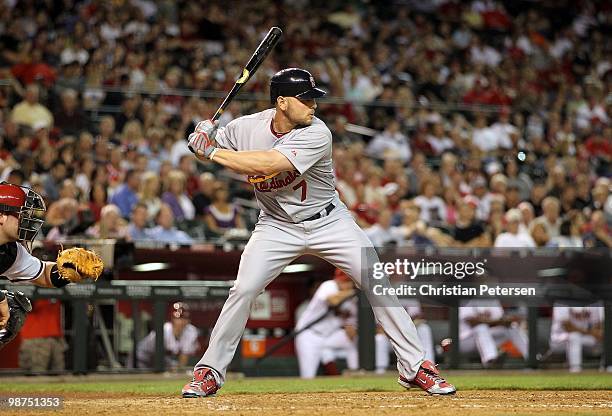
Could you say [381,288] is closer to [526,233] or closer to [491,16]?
[526,233]

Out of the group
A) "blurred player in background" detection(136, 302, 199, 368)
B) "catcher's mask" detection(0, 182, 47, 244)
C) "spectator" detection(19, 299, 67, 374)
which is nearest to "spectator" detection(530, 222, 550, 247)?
"blurred player in background" detection(136, 302, 199, 368)

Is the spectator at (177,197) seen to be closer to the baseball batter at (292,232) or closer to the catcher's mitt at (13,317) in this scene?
the baseball batter at (292,232)

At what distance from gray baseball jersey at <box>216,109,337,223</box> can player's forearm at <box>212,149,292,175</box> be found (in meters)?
0.09

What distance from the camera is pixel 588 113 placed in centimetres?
1853

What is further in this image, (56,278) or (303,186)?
(303,186)

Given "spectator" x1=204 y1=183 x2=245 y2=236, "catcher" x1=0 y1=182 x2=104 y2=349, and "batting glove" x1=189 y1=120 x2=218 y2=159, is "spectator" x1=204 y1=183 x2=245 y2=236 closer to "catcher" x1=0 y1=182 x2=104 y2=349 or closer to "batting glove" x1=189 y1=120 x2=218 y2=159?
"catcher" x1=0 y1=182 x2=104 y2=349

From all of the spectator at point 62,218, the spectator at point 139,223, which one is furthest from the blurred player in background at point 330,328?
the spectator at point 62,218

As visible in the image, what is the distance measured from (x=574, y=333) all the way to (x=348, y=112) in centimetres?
597

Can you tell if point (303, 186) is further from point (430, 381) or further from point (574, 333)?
point (574, 333)

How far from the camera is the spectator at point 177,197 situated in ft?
40.7

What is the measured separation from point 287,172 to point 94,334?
4187 millimetres

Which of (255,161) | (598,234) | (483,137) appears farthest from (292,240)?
(483,137)

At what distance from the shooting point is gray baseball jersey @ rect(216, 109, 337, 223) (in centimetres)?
691

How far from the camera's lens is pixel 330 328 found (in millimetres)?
11266
